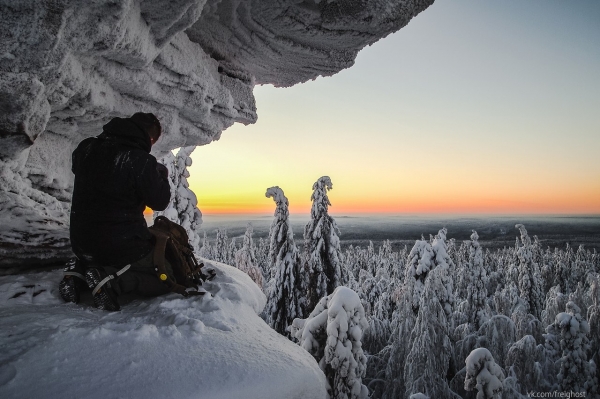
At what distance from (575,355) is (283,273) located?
11.4 meters

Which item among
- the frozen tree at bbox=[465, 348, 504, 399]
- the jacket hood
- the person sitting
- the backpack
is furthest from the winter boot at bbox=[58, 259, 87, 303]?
the frozen tree at bbox=[465, 348, 504, 399]

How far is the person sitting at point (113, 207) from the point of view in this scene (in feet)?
9.22

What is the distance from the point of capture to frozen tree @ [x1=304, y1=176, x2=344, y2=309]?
605 inches

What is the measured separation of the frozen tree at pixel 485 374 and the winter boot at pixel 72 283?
7848 mm

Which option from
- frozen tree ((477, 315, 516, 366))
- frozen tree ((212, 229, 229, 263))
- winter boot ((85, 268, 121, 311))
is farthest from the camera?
frozen tree ((212, 229, 229, 263))

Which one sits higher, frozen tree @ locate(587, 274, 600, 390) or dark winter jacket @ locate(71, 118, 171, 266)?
dark winter jacket @ locate(71, 118, 171, 266)

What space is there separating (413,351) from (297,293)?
6255 millimetres

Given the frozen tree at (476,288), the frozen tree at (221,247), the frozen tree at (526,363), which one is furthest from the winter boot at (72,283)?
the frozen tree at (221,247)

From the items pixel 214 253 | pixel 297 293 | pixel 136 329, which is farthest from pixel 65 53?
pixel 214 253

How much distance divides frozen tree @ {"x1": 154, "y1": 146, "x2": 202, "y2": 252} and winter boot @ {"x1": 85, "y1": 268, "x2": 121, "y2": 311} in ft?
32.3

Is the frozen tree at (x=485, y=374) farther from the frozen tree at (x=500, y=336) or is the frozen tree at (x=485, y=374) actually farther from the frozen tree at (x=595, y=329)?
the frozen tree at (x=595, y=329)

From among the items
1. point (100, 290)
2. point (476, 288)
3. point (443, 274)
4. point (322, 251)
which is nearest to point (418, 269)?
point (443, 274)

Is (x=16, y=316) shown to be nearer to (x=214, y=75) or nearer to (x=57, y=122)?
(x=57, y=122)

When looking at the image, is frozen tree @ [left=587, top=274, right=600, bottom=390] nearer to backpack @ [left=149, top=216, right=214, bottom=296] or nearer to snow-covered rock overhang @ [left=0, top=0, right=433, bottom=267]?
snow-covered rock overhang @ [left=0, top=0, right=433, bottom=267]
